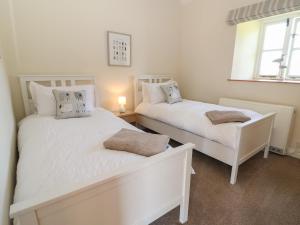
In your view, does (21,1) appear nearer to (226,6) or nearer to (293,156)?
(226,6)

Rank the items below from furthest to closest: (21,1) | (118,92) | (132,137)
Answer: (118,92) < (21,1) < (132,137)

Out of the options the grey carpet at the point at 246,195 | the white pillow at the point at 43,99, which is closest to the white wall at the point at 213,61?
the grey carpet at the point at 246,195

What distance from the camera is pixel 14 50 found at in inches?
79.5

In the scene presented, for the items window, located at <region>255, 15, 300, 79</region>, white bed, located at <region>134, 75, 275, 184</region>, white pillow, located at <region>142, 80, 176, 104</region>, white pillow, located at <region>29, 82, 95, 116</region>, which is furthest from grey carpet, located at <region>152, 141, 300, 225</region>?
white pillow, located at <region>29, 82, 95, 116</region>

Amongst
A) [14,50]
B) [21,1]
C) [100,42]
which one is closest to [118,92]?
[100,42]

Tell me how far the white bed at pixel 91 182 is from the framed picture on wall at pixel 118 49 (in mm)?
1676

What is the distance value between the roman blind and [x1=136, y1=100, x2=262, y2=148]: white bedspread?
4.39ft

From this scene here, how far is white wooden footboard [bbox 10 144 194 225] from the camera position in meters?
0.67

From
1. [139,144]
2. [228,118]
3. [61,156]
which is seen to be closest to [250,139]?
[228,118]

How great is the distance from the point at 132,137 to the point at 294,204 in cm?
156

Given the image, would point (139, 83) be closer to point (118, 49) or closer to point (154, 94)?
A: point (154, 94)

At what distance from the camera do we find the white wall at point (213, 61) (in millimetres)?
2391

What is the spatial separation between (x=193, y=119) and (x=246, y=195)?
36.8 inches

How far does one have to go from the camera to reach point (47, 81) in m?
2.27
